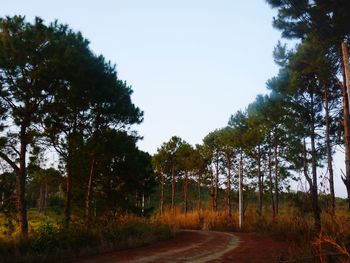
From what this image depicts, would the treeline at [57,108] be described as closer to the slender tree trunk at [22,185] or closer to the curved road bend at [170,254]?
the slender tree trunk at [22,185]

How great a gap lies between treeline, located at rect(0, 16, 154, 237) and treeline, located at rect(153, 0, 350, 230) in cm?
880

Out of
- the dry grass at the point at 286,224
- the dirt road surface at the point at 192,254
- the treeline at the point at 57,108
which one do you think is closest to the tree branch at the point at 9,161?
the treeline at the point at 57,108

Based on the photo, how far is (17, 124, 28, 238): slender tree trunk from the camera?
15.0 m

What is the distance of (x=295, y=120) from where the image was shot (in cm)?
2075

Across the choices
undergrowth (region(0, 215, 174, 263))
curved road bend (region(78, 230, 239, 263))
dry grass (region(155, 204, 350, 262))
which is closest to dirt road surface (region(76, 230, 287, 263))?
curved road bend (region(78, 230, 239, 263))

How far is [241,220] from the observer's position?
24.8 meters

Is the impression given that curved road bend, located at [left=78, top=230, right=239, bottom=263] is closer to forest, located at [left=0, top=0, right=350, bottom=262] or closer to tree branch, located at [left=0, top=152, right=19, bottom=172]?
forest, located at [left=0, top=0, right=350, bottom=262]

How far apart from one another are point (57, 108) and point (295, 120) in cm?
1285

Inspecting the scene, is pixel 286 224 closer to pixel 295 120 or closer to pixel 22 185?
pixel 295 120

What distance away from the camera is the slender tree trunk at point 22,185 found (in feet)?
49.4

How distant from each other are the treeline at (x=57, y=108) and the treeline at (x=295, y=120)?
8.80 metres

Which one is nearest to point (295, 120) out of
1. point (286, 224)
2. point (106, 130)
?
point (286, 224)

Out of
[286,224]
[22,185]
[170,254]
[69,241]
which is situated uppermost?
[22,185]

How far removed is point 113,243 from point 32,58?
26.4ft
